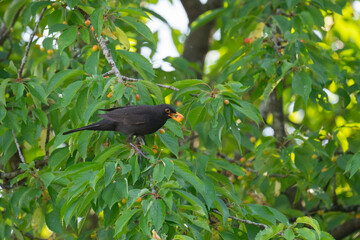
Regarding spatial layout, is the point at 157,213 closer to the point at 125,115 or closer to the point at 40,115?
the point at 125,115

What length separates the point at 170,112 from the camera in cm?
472

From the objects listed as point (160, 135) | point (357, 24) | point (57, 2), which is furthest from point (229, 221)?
point (357, 24)

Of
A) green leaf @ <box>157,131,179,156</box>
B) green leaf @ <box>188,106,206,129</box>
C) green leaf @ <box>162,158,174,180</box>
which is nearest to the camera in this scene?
green leaf @ <box>162,158,174,180</box>

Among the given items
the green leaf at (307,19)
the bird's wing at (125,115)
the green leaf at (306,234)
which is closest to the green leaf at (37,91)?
the bird's wing at (125,115)

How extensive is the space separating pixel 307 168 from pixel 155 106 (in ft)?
7.04

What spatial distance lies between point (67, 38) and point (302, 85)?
6.59 ft

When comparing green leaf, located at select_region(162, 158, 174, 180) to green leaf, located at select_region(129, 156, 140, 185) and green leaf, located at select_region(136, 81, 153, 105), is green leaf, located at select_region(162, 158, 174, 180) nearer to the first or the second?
green leaf, located at select_region(129, 156, 140, 185)

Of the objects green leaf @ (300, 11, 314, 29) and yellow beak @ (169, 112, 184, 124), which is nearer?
yellow beak @ (169, 112, 184, 124)

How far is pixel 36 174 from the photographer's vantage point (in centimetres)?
476

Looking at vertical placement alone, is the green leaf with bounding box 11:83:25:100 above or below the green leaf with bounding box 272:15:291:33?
above

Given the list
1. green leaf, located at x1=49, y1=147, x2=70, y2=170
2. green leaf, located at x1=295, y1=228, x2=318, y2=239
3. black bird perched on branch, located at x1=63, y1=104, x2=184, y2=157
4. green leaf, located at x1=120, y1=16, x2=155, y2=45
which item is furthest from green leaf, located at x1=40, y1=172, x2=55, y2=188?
green leaf, located at x1=295, y1=228, x2=318, y2=239

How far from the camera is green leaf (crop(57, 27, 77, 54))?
468cm

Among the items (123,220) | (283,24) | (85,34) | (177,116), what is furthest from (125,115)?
(283,24)

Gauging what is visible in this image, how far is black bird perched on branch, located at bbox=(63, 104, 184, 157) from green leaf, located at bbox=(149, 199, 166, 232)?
1.24m
